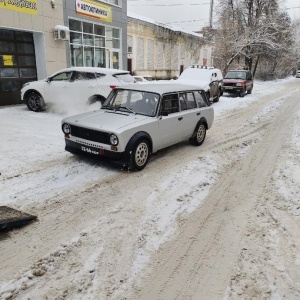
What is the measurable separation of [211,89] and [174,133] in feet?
32.3

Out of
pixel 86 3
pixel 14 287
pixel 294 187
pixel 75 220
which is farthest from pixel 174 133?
pixel 86 3

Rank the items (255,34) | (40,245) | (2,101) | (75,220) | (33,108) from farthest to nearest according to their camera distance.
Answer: (255,34) < (2,101) < (33,108) < (75,220) < (40,245)

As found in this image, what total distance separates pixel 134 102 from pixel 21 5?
871cm

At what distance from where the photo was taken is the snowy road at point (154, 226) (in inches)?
121

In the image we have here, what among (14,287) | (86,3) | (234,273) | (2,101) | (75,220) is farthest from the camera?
(86,3)

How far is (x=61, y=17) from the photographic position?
14258 millimetres

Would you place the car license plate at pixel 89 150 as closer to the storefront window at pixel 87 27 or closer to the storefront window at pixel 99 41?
the storefront window at pixel 87 27

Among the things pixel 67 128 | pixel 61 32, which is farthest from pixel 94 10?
pixel 67 128

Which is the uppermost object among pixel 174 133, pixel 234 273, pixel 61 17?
pixel 61 17

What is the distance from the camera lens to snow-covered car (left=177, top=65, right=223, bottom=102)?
52.6 ft

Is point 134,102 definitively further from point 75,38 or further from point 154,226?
point 75,38

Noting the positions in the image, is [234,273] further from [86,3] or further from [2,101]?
[86,3]

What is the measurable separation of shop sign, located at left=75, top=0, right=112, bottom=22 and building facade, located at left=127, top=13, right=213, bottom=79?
7772 millimetres

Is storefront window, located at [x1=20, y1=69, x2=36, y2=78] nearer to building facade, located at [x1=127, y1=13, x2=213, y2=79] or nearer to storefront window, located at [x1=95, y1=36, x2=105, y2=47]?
storefront window, located at [x1=95, y1=36, x2=105, y2=47]
